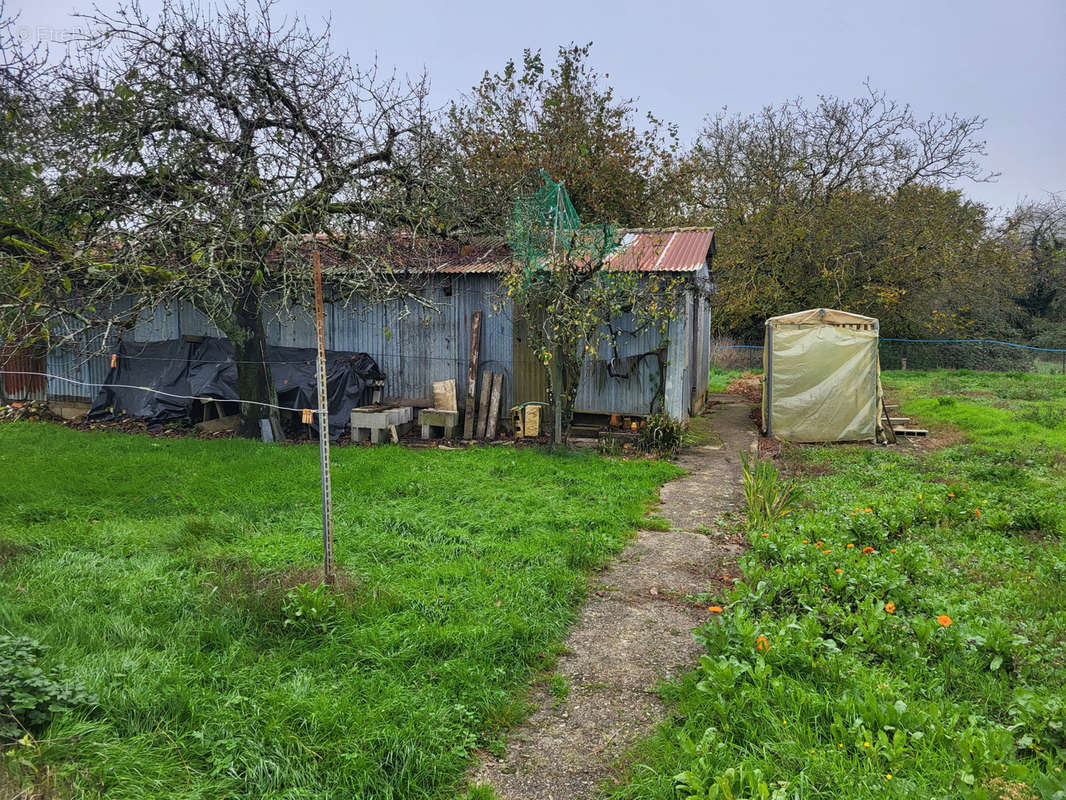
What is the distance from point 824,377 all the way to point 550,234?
474 centimetres

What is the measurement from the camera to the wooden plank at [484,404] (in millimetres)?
10062

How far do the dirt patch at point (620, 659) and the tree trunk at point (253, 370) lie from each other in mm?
6396

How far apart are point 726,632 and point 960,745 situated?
1.04 m

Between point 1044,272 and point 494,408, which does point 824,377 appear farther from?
point 1044,272

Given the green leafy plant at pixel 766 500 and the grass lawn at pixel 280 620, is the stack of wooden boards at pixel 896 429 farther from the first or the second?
the grass lawn at pixel 280 620

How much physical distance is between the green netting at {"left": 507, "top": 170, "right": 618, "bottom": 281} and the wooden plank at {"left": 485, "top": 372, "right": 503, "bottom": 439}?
6.91 feet

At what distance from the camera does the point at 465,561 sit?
4.51 metres

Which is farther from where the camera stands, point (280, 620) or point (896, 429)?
point (896, 429)

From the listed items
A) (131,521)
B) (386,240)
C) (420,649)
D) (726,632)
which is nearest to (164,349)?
(386,240)

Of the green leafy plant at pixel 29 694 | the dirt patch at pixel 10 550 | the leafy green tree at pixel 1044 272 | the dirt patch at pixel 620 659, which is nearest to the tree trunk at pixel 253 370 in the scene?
the dirt patch at pixel 10 550

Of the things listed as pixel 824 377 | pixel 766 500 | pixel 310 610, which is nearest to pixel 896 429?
pixel 824 377

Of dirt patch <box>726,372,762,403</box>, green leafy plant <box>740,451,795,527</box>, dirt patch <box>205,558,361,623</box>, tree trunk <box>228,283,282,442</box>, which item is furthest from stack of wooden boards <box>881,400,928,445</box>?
tree trunk <box>228,283,282,442</box>

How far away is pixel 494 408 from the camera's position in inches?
396

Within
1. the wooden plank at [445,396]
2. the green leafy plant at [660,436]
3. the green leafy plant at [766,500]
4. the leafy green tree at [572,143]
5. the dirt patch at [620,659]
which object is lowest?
the dirt patch at [620,659]
